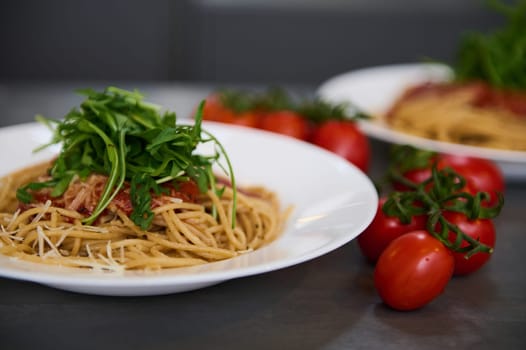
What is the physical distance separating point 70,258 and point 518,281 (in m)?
1.13

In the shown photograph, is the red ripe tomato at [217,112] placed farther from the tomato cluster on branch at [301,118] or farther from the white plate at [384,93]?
→ the white plate at [384,93]

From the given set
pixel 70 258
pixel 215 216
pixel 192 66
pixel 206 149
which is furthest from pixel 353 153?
pixel 192 66

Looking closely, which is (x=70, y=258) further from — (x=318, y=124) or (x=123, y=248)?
(x=318, y=124)

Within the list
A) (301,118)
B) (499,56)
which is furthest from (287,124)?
(499,56)

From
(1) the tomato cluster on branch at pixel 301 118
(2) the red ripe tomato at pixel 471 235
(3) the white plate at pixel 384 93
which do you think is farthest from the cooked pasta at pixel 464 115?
(2) the red ripe tomato at pixel 471 235

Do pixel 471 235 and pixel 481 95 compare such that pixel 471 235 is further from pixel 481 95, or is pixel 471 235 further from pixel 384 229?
pixel 481 95

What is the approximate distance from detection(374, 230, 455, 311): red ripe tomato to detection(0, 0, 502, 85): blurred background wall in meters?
3.61

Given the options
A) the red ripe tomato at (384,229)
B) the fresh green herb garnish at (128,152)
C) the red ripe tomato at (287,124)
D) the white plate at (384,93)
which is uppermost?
the fresh green herb garnish at (128,152)

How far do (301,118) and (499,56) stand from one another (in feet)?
3.22

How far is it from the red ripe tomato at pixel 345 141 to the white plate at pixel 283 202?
35cm

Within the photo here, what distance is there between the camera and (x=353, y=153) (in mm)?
2590

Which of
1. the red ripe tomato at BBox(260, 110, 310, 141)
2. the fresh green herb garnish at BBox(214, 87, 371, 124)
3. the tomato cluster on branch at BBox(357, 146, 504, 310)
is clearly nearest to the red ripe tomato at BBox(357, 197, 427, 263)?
the tomato cluster on branch at BBox(357, 146, 504, 310)

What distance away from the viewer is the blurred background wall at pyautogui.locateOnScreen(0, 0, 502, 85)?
16.4 ft

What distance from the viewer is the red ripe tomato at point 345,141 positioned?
8.46 feet
